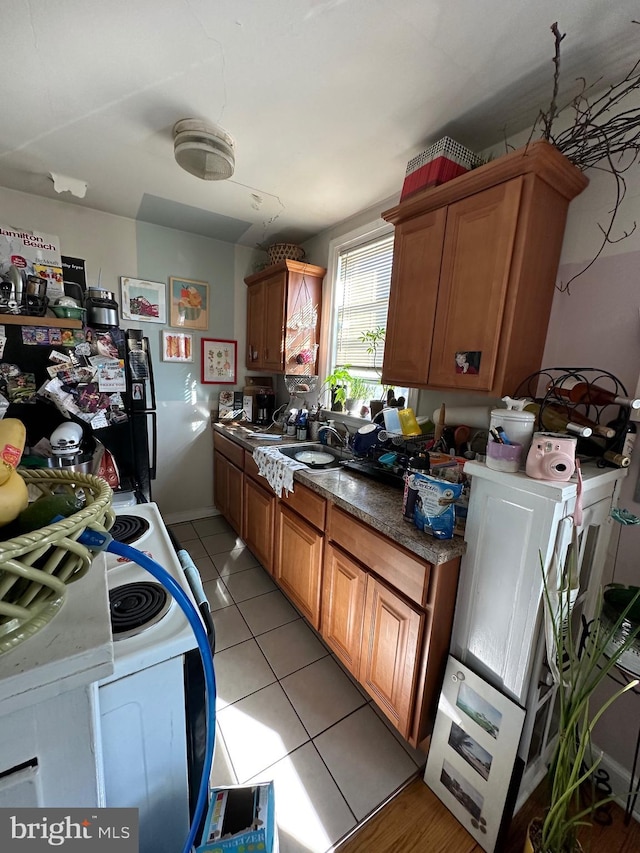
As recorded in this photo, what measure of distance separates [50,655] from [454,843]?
146 centimetres

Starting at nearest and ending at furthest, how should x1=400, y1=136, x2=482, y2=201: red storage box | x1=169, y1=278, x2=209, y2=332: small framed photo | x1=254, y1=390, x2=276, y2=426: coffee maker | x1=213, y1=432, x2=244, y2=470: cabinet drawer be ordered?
x1=400, y1=136, x2=482, y2=201: red storage box < x1=213, y1=432, x2=244, y2=470: cabinet drawer < x1=169, y1=278, x2=209, y2=332: small framed photo < x1=254, y1=390, x2=276, y2=426: coffee maker

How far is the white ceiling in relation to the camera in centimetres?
103

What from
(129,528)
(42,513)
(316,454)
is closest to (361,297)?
(316,454)

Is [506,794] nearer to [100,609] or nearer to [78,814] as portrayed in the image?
[78,814]

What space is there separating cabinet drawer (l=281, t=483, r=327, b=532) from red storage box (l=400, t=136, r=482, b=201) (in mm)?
1497

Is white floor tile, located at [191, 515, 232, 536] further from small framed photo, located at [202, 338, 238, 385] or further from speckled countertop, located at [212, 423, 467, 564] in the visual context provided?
speckled countertop, located at [212, 423, 467, 564]

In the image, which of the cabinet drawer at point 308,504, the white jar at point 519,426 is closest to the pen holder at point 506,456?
the white jar at point 519,426

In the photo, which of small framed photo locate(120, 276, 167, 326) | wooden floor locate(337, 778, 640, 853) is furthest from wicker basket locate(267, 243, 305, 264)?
wooden floor locate(337, 778, 640, 853)

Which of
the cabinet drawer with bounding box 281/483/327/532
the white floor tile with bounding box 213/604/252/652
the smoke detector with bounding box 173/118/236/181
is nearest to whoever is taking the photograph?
the smoke detector with bounding box 173/118/236/181

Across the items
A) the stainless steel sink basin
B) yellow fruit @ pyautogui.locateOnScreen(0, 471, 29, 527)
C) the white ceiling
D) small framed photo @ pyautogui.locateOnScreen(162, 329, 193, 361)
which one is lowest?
the stainless steel sink basin

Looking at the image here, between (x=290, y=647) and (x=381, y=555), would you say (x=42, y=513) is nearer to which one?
A: (x=381, y=555)

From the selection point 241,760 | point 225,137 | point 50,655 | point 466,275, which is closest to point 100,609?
point 50,655

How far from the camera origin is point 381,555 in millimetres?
1305

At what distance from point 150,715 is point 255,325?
2.80 metres
